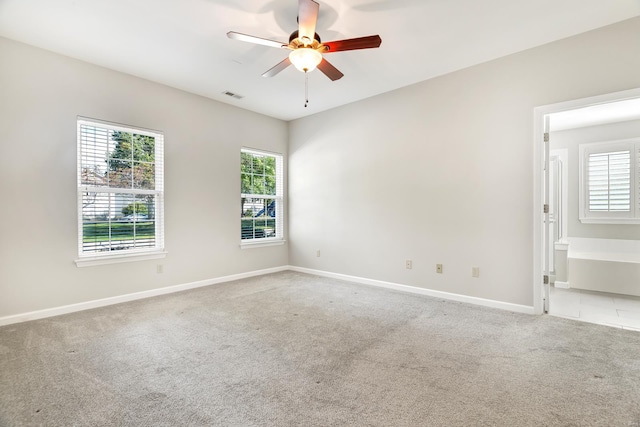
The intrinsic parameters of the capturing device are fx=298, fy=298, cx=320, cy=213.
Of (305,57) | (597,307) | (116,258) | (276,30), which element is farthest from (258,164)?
(597,307)

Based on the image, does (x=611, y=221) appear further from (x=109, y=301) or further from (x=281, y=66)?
(x=109, y=301)

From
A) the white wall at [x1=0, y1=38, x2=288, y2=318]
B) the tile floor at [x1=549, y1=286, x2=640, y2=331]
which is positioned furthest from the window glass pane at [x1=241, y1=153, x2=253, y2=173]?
the tile floor at [x1=549, y1=286, x2=640, y2=331]

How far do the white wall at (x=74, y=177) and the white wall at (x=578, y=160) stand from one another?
18.2 ft

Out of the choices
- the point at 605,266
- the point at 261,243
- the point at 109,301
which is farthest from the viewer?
the point at 261,243

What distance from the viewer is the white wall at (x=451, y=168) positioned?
10.1 feet

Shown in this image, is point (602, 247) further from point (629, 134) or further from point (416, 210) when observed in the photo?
point (416, 210)

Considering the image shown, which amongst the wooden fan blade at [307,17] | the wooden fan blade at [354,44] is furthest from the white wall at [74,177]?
the wooden fan blade at [354,44]

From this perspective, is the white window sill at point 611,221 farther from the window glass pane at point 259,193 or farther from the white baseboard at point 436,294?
the window glass pane at point 259,193

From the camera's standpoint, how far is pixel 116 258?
3697 millimetres

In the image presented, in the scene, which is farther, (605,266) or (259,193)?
(259,193)

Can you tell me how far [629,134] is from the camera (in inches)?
176

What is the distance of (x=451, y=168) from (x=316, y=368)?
2926mm

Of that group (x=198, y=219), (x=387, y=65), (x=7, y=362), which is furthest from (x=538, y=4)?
(x=7, y=362)

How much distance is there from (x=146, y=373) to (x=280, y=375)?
947 millimetres
